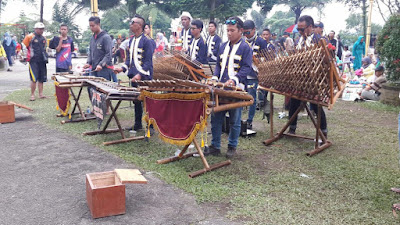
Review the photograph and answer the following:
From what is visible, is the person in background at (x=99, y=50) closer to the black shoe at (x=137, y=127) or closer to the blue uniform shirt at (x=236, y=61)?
the black shoe at (x=137, y=127)

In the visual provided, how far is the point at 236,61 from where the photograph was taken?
16.7 feet

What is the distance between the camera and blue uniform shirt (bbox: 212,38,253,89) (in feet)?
16.5

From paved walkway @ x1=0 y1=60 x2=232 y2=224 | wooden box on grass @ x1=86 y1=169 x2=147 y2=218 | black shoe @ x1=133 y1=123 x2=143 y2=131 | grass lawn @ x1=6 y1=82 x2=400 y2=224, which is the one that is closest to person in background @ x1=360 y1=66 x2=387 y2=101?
grass lawn @ x1=6 y1=82 x2=400 y2=224

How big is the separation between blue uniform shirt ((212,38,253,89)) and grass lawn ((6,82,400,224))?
1.18m

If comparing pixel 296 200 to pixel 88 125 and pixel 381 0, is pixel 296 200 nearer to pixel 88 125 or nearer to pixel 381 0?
pixel 88 125

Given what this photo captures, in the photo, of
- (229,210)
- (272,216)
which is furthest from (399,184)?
(229,210)

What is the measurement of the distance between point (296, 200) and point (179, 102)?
1816mm

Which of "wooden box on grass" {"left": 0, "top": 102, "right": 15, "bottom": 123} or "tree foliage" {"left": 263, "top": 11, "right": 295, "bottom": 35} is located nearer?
"wooden box on grass" {"left": 0, "top": 102, "right": 15, "bottom": 123}

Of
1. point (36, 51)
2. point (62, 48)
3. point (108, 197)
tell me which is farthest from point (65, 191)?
point (36, 51)

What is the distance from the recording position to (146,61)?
6344mm

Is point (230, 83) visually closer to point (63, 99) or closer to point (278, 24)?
point (63, 99)

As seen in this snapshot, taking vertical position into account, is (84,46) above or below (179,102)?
above

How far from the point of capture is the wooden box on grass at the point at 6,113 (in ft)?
24.1

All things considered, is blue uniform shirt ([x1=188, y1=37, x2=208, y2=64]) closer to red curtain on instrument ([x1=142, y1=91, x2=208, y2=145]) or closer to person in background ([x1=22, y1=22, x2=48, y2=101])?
red curtain on instrument ([x1=142, y1=91, x2=208, y2=145])
